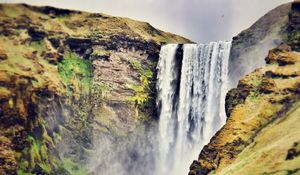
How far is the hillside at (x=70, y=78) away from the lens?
563ft

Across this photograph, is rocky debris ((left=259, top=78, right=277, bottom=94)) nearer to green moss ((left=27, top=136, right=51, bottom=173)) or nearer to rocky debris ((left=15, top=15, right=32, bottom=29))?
green moss ((left=27, top=136, right=51, bottom=173))

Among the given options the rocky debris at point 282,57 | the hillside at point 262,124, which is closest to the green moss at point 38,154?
the hillside at point 262,124

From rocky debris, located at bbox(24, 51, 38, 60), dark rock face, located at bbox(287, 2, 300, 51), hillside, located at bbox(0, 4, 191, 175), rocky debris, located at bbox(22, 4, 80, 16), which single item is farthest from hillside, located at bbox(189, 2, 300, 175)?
rocky debris, located at bbox(22, 4, 80, 16)

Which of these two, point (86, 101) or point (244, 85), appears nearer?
point (244, 85)

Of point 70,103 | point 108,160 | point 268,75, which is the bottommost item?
point 108,160

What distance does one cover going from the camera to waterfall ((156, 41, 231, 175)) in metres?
166

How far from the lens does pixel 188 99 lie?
17625 cm

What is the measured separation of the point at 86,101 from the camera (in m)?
187

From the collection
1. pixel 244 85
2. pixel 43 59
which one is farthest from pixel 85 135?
pixel 244 85

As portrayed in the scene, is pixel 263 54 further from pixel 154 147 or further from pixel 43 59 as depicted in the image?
pixel 43 59

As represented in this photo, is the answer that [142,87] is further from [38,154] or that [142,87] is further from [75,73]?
[38,154]

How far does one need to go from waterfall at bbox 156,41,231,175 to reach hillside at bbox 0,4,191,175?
17.3ft

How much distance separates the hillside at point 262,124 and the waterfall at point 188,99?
29162mm

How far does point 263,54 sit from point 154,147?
132ft
